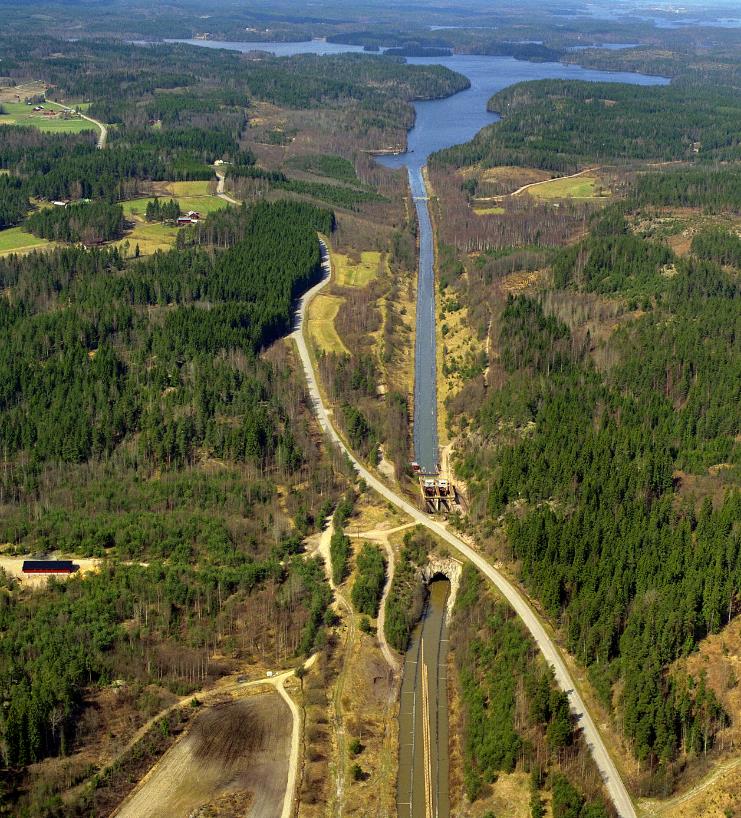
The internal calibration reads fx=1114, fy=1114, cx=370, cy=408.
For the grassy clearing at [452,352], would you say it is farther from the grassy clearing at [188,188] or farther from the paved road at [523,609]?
the grassy clearing at [188,188]

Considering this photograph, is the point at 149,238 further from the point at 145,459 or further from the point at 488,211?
the point at 145,459

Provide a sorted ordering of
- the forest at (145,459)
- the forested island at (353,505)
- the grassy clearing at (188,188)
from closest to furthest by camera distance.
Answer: the forested island at (353,505), the forest at (145,459), the grassy clearing at (188,188)

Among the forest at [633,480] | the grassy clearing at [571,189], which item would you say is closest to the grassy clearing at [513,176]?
the grassy clearing at [571,189]

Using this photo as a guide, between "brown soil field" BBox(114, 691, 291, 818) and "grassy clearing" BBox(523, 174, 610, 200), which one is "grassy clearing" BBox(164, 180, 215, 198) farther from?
"brown soil field" BBox(114, 691, 291, 818)

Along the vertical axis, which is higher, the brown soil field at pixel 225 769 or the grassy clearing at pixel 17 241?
the grassy clearing at pixel 17 241

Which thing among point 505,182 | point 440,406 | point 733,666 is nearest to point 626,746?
point 733,666

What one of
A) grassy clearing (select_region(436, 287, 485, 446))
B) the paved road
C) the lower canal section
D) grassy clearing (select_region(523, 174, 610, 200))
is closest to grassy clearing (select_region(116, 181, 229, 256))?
grassy clearing (select_region(436, 287, 485, 446))
